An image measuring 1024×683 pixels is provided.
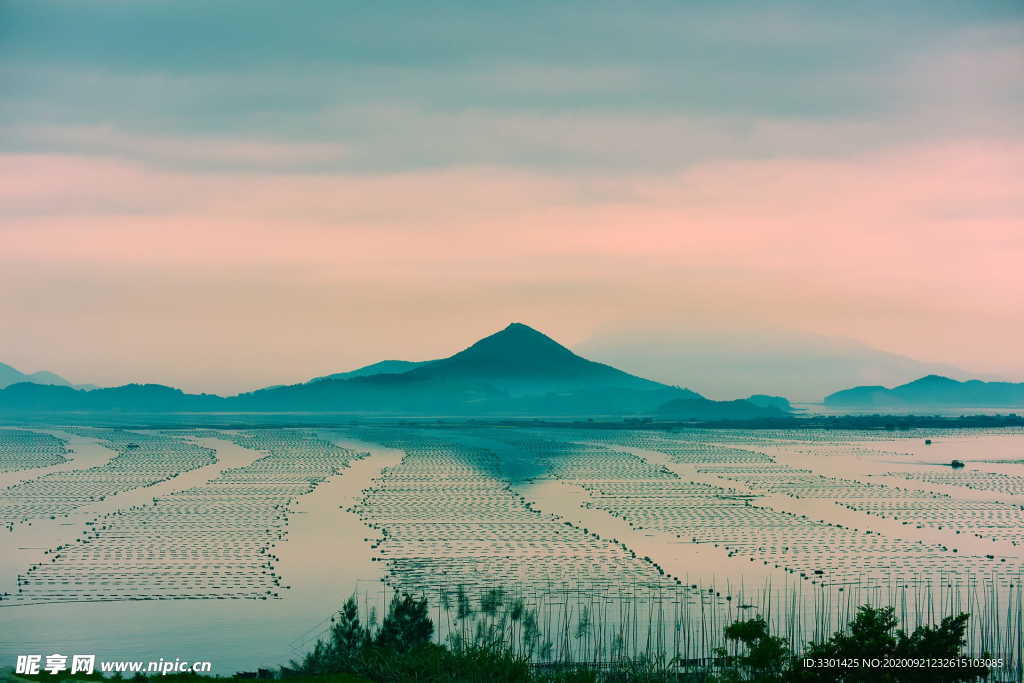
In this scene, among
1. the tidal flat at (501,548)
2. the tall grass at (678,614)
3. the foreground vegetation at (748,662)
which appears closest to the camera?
the foreground vegetation at (748,662)

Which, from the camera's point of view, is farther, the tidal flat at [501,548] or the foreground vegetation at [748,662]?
the tidal flat at [501,548]

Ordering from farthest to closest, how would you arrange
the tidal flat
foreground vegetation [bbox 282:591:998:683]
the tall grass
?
the tidal flat < the tall grass < foreground vegetation [bbox 282:591:998:683]

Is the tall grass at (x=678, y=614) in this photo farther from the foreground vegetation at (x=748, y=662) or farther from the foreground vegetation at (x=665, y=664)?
the foreground vegetation at (x=748, y=662)

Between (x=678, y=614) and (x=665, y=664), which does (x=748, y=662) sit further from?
(x=678, y=614)

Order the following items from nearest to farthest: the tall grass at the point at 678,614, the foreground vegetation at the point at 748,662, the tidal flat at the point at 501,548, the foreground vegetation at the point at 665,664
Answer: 1. the foreground vegetation at the point at 665,664
2. the foreground vegetation at the point at 748,662
3. the tall grass at the point at 678,614
4. the tidal flat at the point at 501,548

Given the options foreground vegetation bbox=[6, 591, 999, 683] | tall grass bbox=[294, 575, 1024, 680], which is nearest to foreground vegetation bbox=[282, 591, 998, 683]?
foreground vegetation bbox=[6, 591, 999, 683]

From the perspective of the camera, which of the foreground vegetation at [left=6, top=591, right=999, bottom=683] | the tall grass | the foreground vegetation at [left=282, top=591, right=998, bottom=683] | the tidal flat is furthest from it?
the tidal flat

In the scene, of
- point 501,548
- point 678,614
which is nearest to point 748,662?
point 678,614

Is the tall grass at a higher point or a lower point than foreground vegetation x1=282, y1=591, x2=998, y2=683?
lower

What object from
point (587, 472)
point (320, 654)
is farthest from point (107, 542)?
point (587, 472)

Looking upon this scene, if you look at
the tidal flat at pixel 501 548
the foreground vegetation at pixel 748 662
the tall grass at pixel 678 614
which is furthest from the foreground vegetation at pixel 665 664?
the tidal flat at pixel 501 548

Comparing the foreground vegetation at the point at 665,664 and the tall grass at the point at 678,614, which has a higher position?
the foreground vegetation at the point at 665,664

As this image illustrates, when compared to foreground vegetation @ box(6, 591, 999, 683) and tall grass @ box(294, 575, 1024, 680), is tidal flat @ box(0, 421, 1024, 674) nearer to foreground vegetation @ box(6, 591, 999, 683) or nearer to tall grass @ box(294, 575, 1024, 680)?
tall grass @ box(294, 575, 1024, 680)
